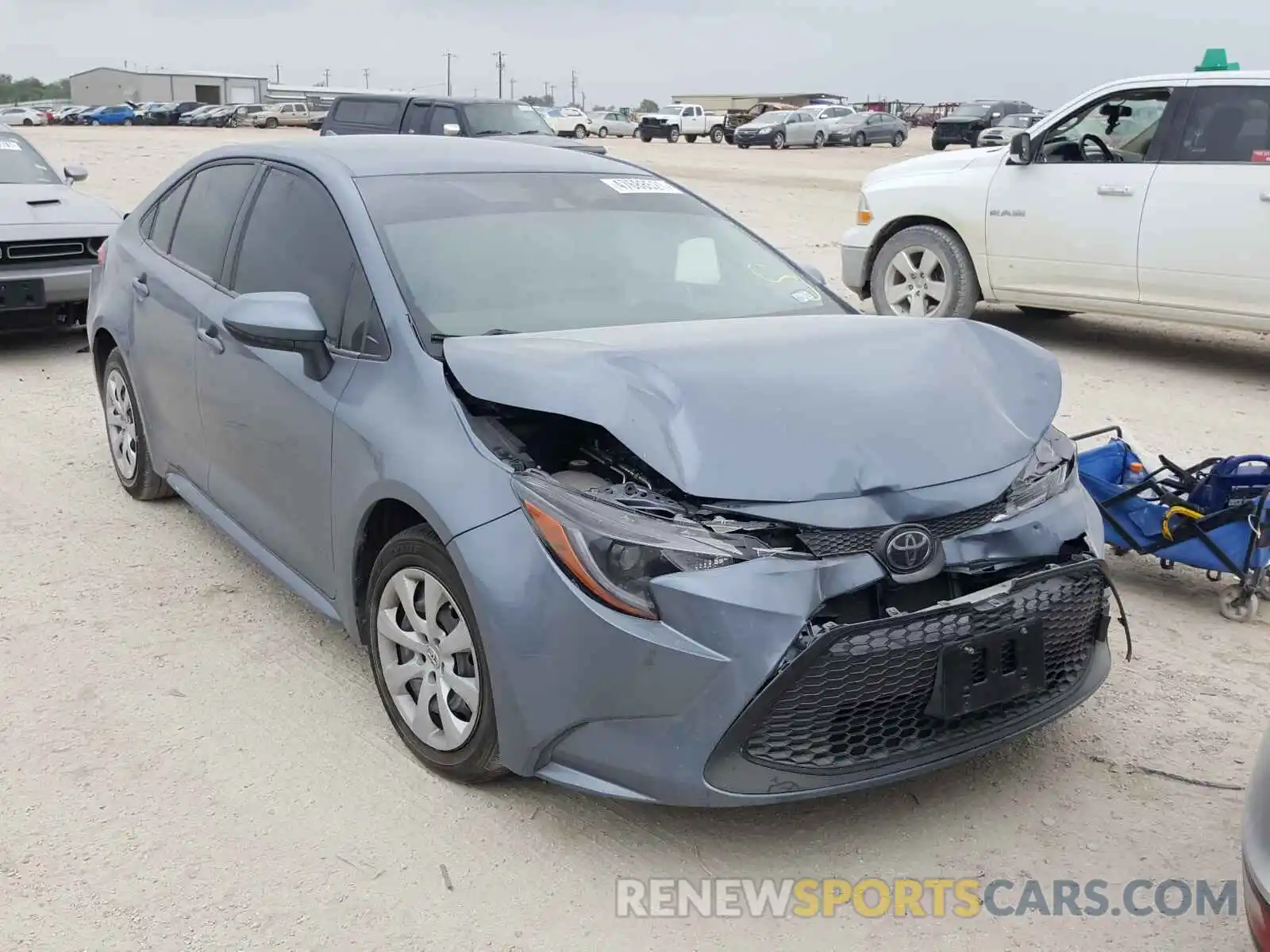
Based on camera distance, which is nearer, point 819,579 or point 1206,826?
point 819,579

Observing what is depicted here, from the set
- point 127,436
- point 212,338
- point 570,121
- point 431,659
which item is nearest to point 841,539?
point 431,659

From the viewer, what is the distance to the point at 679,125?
164 feet

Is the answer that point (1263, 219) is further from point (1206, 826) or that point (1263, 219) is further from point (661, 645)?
point (661, 645)

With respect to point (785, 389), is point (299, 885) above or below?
below

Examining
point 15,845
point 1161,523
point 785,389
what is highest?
point 785,389

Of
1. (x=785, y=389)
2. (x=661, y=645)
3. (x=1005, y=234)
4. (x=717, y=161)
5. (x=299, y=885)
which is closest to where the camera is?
(x=661, y=645)

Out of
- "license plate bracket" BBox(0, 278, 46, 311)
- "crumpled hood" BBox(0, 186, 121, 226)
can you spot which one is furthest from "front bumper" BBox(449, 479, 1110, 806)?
"crumpled hood" BBox(0, 186, 121, 226)

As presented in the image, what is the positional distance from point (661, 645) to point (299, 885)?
1.02 meters

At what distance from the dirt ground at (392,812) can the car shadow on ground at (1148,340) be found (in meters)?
4.05

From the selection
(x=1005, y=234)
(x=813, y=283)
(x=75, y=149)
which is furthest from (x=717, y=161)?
(x=813, y=283)

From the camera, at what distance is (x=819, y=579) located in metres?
2.64

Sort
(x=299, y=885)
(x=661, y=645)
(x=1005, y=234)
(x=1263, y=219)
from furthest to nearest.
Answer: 1. (x=1005, y=234)
2. (x=1263, y=219)
3. (x=299, y=885)
4. (x=661, y=645)

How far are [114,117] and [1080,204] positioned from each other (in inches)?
2886

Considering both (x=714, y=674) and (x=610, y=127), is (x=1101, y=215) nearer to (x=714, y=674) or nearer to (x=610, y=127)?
(x=714, y=674)
